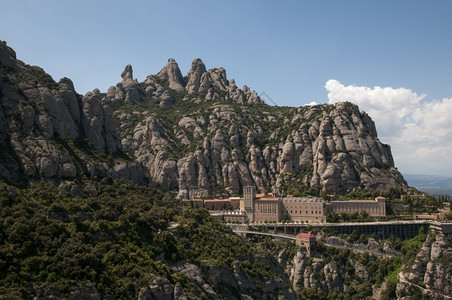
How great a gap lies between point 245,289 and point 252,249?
15.0 metres

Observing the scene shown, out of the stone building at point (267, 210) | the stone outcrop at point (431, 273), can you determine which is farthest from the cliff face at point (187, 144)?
the stone outcrop at point (431, 273)

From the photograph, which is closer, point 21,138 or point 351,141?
point 21,138

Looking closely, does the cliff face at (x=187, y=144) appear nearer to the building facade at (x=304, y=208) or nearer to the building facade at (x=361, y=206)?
the building facade at (x=361, y=206)

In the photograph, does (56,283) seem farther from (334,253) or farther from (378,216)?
(378,216)

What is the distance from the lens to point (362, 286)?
340 feet

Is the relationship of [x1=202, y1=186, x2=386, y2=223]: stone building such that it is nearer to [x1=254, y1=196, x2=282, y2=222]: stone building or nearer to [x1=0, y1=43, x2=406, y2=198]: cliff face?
[x1=254, y1=196, x2=282, y2=222]: stone building

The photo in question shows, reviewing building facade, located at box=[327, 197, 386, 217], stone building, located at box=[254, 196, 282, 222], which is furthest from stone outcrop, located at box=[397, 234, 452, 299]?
stone building, located at box=[254, 196, 282, 222]

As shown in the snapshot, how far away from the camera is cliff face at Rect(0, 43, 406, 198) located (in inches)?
3524

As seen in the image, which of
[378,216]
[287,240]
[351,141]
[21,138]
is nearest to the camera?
[21,138]

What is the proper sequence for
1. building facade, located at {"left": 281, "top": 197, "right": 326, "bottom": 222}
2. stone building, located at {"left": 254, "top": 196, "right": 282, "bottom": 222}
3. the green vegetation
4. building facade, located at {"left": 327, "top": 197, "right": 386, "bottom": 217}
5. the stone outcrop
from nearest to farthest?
the green vegetation
the stone outcrop
building facade, located at {"left": 327, "top": 197, "right": 386, "bottom": 217}
building facade, located at {"left": 281, "top": 197, "right": 326, "bottom": 222}
stone building, located at {"left": 254, "top": 196, "right": 282, "bottom": 222}

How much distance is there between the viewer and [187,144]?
587 feet

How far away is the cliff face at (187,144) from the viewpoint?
89.5 m

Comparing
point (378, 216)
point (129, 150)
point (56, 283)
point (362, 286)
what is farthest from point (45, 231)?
point (129, 150)

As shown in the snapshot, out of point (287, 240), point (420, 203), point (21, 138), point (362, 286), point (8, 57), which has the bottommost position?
point (362, 286)
